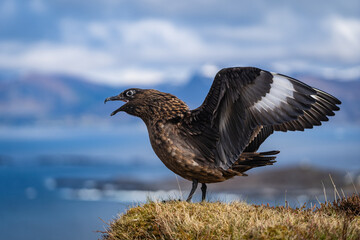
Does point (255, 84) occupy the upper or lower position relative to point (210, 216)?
upper

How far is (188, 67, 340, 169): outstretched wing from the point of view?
6.76 metres

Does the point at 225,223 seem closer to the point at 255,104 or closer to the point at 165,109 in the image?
the point at 255,104

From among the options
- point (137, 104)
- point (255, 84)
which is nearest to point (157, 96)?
point (137, 104)

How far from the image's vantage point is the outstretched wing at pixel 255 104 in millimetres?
6762

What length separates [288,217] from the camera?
6.80 meters

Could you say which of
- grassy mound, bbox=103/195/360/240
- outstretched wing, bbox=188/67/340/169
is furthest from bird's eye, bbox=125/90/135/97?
grassy mound, bbox=103/195/360/240

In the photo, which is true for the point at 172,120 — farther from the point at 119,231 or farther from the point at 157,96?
the point at 119,231

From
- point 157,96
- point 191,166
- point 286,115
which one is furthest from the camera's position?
point 157,96

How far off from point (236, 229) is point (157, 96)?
265 cm

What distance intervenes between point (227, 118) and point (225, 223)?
162cm

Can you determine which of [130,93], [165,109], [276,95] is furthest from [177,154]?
[276,95]

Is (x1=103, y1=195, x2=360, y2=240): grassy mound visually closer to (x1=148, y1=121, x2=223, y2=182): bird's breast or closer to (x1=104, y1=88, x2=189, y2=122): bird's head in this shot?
(x1=148, y1=121, x2=223, y2=182): bird's breast

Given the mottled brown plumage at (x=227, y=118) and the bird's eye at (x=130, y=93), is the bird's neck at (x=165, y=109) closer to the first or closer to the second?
the mottled brown plumage at (x=227, y=118)

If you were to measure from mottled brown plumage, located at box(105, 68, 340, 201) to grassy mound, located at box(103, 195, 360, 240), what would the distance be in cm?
58
